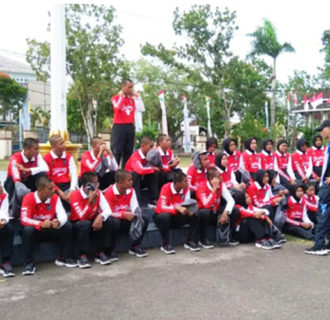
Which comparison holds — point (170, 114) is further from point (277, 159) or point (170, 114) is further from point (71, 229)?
point (71, 229)

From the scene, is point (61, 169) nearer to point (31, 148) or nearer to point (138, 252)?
point (31, 148)

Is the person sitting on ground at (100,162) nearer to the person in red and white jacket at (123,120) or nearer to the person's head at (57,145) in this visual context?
the person's head at (57,145)

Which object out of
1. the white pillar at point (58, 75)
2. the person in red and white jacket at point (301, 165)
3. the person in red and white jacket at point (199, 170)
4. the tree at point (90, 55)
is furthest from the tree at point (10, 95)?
the person in red and white jacket at point (199, 170)

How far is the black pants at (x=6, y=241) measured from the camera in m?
4.66

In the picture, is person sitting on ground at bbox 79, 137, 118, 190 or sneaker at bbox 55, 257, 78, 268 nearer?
sneaker at bbox 55, 257, 78, 268

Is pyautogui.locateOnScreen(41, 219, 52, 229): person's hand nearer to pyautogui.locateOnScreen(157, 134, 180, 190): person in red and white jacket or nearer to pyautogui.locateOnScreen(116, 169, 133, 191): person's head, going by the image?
pyautogui.locateOnScreen(116, 169, 133, 191): person's head

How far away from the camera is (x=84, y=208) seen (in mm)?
5137

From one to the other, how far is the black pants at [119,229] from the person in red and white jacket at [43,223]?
525 mm

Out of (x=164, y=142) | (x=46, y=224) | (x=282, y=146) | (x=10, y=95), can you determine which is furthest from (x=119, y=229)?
(x=10, y=95)

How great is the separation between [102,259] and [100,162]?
5.59 feet

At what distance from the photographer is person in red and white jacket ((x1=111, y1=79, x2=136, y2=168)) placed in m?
7.06

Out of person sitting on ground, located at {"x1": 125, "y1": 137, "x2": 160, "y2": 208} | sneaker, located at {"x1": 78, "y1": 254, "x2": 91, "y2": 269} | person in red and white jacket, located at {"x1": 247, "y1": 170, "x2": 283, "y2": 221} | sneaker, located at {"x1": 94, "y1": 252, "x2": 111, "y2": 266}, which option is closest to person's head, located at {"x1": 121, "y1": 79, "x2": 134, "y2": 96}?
person sitting on ground, located at {"x1": 125, "y1": 137, "x2": 160, "y2": 208}

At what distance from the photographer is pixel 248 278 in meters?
4.59

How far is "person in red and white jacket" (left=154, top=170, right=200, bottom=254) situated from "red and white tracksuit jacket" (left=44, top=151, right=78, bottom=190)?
1.26 m
